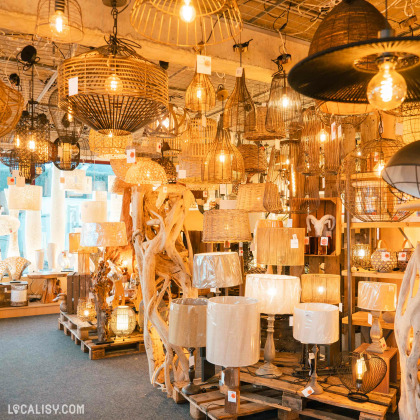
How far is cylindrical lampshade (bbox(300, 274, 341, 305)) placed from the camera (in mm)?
3717

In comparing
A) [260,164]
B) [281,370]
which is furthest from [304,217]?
[281,370]

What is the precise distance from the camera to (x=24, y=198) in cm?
705

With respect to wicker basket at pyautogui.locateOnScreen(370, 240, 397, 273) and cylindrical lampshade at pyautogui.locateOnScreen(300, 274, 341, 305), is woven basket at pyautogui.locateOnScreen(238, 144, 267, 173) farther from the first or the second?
wicker basket at pyautogui.locateOnScreen(370, 240, 397, 273)

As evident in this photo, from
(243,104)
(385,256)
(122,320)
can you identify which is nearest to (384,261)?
(385,256)

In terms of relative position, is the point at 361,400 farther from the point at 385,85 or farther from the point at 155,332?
the point at 385,85

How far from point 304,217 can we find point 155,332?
1949 millimetres

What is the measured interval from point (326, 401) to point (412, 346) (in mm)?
740

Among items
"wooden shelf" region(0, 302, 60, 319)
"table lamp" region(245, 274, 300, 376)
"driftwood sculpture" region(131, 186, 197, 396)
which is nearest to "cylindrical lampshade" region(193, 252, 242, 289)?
"table lamp" region(245, 274, 300, 376)

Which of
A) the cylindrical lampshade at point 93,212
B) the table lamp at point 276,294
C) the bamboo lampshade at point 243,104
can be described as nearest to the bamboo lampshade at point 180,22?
the bamboo lampshade at point 243,104

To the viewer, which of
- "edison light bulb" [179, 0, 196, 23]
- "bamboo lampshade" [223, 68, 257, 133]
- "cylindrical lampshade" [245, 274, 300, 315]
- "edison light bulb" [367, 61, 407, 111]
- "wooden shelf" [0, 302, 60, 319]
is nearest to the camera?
"edison light bulb" [367, 61, 407, 111]

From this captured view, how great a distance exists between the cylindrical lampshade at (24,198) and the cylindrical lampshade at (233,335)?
5540 millimetres

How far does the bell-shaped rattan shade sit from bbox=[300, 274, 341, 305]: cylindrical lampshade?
222 centimetres

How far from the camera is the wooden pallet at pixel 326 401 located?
9.87ft

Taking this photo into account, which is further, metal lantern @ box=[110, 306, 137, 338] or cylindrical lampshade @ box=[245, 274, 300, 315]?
metal lantern @ box=[110, 306, 137, 338]
